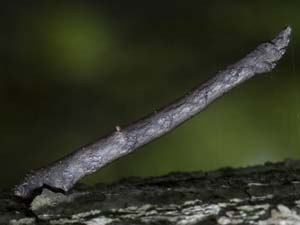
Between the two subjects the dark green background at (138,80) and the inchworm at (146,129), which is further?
the dark green background at (138,80)

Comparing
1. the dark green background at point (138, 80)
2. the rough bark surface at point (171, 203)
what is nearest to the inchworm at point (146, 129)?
the rough bark surface at point (171, 203)

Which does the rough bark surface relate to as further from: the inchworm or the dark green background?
the dark green background

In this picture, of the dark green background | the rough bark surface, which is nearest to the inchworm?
the rough bark surface

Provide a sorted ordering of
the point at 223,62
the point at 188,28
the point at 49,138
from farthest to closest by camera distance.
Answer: the point at 188,28, the point at 223,62, the point at 49,138

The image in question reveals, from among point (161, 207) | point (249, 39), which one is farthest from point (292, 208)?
point (249, 39)

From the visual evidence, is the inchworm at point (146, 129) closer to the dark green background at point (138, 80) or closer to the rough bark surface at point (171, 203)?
the rough bark surface at point (171, 203)

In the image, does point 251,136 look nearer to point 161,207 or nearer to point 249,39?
point 249,39
